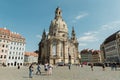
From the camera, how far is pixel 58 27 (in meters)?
103

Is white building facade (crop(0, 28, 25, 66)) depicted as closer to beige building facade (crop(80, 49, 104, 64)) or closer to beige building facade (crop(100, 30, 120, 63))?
beige building facade (crop(100, 30, 120, 63))

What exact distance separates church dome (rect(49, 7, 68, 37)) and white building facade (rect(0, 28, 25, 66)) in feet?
94.7

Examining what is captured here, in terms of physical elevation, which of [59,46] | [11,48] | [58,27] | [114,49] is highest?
[58,27]

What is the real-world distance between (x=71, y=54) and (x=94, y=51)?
49431 millimetres

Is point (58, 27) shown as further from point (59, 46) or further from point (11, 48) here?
point (11, 48)

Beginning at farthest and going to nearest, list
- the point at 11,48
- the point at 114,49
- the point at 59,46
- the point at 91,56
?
the point at 91,56 < the point at 59,46 < the point at 114,49 < the point at 11,48

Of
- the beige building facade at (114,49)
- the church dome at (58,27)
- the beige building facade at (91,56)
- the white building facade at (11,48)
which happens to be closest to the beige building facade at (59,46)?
the church dome at (58,27)

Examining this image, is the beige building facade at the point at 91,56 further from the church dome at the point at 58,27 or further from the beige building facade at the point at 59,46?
the church dome at the point at 58,27

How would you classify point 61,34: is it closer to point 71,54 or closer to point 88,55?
point 71,54

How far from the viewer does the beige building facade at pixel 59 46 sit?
92056 mm

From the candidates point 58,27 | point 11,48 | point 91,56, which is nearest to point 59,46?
point 58,27

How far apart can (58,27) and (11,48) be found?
41.6 metres

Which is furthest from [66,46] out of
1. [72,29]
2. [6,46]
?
[6,46]

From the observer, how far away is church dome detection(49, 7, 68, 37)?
3990 inches
